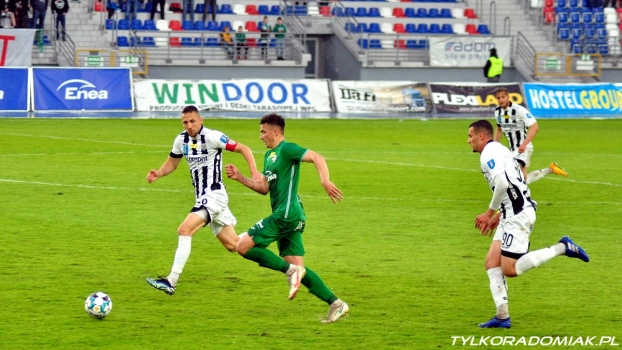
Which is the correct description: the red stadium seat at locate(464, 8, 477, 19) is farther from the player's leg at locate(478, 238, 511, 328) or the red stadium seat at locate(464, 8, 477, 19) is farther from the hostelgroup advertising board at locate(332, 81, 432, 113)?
the player's leg at locate(478, 238, 511, 328)

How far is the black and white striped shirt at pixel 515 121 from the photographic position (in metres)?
17.9

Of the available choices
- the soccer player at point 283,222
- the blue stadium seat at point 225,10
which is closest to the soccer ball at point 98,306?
the soccer player at point 283,222

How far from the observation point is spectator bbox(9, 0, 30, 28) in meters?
40.1

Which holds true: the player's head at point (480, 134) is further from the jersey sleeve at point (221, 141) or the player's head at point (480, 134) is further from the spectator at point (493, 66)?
the spectator at point (493, 66)

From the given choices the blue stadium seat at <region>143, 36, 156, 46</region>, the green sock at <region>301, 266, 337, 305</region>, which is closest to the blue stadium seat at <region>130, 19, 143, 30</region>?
the blue stadium seat at <region>143, 36, 156, 46</region>

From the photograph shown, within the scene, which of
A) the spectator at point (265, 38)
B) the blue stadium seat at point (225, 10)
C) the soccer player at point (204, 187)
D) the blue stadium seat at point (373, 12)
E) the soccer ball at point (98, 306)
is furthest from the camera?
the blue stadium seat at point (373, 12)

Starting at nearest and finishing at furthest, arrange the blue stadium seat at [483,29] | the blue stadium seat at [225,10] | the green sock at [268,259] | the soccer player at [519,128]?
1. the green sock at [268,259]
2. the soccer player at [519,128]
3. the blue stadium seat at [225,10]
4. the blue stadium seat at [483,29]

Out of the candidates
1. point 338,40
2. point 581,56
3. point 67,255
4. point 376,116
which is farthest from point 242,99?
point 67,255

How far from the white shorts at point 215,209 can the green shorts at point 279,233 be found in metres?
0.93

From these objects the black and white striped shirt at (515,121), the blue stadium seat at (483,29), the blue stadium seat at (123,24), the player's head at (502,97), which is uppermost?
the player's head at (502,97)

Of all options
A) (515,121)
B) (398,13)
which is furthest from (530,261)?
(398,13)

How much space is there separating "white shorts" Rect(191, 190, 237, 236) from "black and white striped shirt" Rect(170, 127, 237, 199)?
0.10m

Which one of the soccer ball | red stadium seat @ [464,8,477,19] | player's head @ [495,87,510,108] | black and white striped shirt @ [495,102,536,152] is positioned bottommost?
red stadium seat @ [464,8,477,19]

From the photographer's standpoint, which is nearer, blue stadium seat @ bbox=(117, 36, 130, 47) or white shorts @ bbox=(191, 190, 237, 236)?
white shorts @ bbox=(191, 190, 237, 236)
